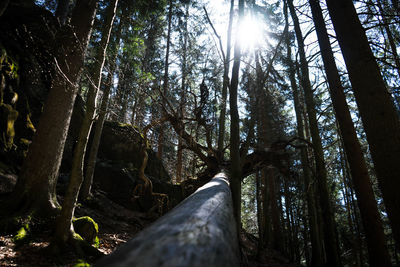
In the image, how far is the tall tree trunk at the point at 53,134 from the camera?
467 centimetres

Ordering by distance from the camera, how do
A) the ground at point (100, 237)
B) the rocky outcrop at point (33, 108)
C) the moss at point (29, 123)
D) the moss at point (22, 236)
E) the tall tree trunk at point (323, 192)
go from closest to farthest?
the ground at point (100, 237), the moss at point (22, 236), the rocky outcrop at point (33, 108), the tall tree trunk at point (323, 192), the moss at point (29, 123)

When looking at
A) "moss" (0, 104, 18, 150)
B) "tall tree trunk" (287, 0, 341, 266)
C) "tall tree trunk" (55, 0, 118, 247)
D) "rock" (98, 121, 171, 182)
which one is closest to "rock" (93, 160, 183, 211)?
"rock" (98, 121, 171, 182)

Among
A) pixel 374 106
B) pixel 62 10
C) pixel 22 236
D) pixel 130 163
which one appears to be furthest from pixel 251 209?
pixel 62 10

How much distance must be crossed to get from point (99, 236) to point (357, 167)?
6.79 m

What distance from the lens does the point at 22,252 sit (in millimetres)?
3658

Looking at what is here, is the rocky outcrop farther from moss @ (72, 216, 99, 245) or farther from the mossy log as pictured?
the mossy log

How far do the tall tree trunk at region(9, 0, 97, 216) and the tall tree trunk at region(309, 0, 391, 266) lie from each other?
19.3 ft

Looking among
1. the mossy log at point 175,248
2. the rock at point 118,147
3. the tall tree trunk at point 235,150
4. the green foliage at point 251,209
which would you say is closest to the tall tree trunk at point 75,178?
the tall tree trunk at point 235,150

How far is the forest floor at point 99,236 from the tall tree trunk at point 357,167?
249cm

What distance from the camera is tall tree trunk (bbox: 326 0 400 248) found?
115 inches

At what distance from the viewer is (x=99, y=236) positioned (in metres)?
5.95

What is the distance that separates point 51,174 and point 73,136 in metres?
5.97

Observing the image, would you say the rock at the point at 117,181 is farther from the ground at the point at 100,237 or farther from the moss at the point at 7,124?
the moss at the point at 7,124

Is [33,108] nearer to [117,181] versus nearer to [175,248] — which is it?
[117,181]
